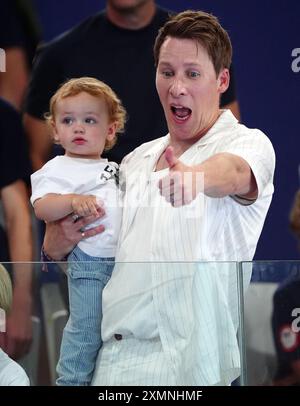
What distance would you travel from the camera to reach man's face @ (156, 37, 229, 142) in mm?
2184

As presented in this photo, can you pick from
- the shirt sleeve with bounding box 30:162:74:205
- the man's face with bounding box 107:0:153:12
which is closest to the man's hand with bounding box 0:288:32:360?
the shirt sleeve with bounding box 30:162:74:205

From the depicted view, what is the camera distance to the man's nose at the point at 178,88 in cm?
224

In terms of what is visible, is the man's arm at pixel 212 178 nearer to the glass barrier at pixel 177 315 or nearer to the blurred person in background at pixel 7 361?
the glass barrier at pixel 177 315

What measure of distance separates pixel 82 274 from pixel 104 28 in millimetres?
1032

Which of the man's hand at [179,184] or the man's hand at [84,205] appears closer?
the man's hand at [179,184]

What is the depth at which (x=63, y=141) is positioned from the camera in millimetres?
2381

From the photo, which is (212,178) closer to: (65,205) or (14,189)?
(65,205)

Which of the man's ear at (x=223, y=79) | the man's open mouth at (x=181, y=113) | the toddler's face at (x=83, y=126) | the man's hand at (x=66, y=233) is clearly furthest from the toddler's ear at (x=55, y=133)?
the man's ear at (x=223, y=79)

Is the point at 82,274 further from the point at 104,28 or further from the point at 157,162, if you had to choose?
the point at 104,28

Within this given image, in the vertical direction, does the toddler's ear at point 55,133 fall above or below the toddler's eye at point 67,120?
below

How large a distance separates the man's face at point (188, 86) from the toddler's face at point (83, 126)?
186 millimetres

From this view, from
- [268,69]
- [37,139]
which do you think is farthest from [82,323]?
[268,69]
